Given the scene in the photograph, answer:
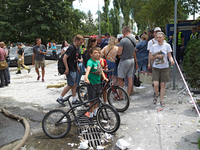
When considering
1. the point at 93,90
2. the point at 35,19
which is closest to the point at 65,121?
the point at 93,90

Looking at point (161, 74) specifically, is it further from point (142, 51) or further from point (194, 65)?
point (142, 51)

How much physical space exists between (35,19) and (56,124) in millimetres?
25971

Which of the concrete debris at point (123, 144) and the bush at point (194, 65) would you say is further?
the bush at point (194, 65)

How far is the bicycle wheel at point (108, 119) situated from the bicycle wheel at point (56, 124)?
25.0 inches

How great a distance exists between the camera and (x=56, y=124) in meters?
4.47

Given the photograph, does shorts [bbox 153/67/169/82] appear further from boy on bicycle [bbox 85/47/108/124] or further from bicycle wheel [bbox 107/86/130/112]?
boy on bicycle [bbox 85/47/108/124]

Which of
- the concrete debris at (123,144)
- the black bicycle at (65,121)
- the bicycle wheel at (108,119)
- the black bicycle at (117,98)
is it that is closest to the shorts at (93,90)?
the black bicycle at (65,121)

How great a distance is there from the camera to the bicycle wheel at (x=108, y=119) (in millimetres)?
4133

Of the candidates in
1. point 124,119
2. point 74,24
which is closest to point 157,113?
point 124,119

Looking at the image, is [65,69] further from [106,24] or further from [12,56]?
[106,24]

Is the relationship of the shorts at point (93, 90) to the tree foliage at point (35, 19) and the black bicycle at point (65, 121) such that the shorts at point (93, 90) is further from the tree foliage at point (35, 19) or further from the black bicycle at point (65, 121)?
the tree foliage at point (35, 19)

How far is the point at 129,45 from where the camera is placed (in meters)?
5.92

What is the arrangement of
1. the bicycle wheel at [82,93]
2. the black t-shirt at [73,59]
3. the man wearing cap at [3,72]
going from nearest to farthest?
1. the black t-shirt at [73,59]
2. the bicycle wheel at [82,93]
3. the man wearing cap at [3,72]

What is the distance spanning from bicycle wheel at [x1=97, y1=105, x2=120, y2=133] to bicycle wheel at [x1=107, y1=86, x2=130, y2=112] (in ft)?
→ 3.33
